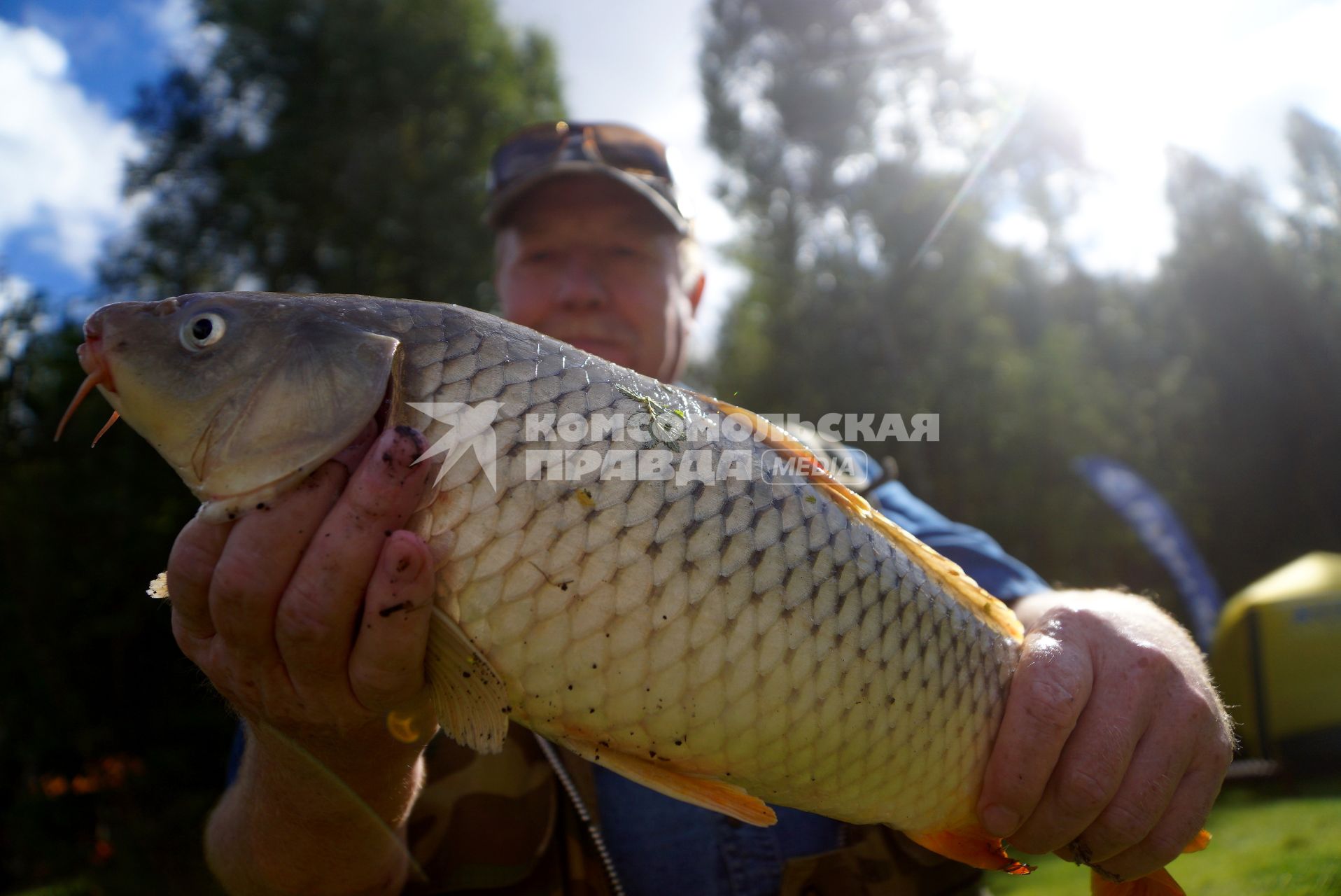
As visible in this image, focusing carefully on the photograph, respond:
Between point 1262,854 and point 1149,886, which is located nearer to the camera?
point 1149,886

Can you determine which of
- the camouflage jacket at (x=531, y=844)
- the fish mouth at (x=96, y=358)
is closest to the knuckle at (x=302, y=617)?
the fish mouth at (x=96, y=358)

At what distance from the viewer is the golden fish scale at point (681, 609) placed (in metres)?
0.93

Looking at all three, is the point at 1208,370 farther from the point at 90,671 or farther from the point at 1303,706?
the point at 90,671

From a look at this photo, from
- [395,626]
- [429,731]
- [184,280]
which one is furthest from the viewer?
[184,280]

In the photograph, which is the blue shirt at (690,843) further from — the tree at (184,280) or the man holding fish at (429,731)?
the tree at (184,280)

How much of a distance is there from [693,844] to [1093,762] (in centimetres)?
82

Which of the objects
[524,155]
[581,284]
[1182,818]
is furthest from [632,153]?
[1182,818]

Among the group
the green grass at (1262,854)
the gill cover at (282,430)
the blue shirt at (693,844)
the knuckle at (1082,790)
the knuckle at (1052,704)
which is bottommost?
the green grass at (1262,854)

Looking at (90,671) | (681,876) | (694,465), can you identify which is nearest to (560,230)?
(694,465)

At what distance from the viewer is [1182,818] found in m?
1.18

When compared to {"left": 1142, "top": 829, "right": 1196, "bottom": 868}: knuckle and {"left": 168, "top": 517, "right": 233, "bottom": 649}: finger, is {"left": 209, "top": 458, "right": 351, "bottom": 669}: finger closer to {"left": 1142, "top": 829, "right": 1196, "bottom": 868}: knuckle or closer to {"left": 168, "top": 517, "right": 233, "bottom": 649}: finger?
{"left": 168, "top": 517, "right": 233, "bottom": 649}: finger

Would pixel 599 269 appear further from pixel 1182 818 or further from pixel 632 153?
pixel 1182 818

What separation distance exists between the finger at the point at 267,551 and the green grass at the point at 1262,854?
10.9 ft

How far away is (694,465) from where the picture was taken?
1.01 metres
